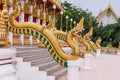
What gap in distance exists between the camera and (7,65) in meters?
7.29

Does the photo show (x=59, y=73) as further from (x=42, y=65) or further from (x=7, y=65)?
(x=7, y=65)

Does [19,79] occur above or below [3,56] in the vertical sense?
below

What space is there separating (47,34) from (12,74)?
6.16ft

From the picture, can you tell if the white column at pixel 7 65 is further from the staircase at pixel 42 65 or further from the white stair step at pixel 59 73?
the white stair step at pixel 59 73

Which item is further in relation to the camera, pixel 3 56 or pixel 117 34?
pixel 117 34

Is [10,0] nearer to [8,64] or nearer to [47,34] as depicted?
[47,34]

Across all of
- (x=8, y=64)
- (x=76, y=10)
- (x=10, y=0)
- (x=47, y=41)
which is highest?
(x=76, y=10)

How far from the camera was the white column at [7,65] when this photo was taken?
6969mm

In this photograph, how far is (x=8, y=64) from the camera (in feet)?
24.2

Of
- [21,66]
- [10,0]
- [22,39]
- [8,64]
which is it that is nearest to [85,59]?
[22,39]

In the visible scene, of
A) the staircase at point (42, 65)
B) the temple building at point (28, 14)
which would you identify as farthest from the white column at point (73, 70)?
the temple building at point (28, 14)

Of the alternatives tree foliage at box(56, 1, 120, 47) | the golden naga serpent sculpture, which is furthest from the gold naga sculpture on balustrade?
tree foliage at box(56, 1, 120, 47)

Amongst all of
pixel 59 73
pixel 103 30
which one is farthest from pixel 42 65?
pixel 103 30

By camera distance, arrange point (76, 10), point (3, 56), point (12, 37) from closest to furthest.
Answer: point (3, 56)
point (12, 37)
point (76, 10)
